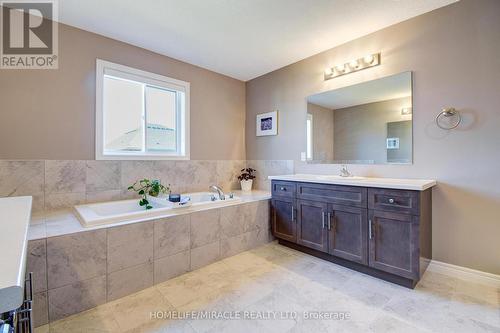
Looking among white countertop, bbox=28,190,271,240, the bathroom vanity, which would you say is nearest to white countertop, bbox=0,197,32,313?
white countertop, bbox=28,190,271,240

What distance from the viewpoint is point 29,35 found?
7.57 ft

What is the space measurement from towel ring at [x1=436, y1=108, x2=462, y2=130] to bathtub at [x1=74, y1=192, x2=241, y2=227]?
2.20 meters

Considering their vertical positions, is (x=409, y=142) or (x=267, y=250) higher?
(x=409, y=142)

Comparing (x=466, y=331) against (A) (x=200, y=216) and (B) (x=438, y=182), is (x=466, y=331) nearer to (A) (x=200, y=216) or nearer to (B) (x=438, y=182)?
(B) (x=438, y=182)

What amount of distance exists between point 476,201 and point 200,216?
253 cm

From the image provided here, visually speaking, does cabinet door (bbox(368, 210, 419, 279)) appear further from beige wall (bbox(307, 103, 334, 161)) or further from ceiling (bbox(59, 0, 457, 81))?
ceiling (bbox(59, 0, 457, 81))

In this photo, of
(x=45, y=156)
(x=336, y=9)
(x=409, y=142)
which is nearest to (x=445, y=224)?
(x=409, y=142)

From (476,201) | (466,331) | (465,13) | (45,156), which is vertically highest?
(465,13)

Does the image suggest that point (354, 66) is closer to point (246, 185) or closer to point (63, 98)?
point (246, 185)

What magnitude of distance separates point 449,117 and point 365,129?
2.44ft

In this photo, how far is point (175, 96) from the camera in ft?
11.1

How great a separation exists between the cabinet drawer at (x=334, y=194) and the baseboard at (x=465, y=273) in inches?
37.0

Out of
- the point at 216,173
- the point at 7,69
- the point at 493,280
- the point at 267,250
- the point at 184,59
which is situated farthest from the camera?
the point at 216,173

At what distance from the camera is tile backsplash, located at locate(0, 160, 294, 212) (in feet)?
7.36
